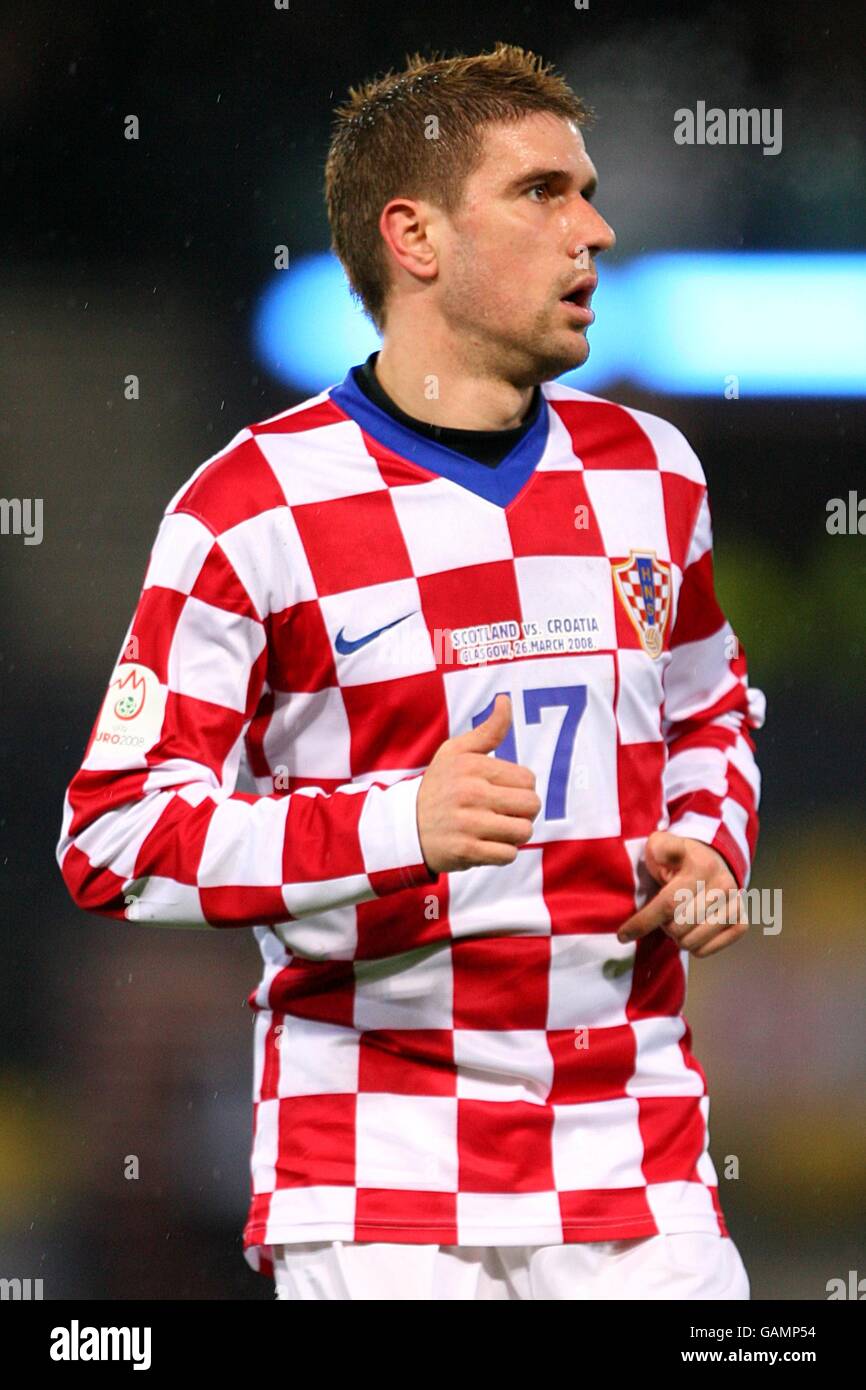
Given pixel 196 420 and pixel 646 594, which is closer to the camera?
pixel 646 594

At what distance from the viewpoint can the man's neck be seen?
1.58 m

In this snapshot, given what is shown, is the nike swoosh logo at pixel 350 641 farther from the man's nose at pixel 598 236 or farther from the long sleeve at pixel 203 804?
the man's nose at pixel 598 236

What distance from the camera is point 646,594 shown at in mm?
1562

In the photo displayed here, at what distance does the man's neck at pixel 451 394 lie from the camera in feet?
5.19

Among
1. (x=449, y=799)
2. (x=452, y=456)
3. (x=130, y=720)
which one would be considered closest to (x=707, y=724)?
(x=452, y=456)

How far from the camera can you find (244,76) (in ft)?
7.62

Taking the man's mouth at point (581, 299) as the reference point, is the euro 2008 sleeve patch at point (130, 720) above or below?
below

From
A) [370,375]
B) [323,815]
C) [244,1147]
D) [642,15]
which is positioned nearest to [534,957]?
[323,815]

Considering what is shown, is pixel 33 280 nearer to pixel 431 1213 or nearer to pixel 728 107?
pixel 728 107

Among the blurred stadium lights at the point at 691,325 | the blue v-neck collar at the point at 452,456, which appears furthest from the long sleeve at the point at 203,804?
the blurred stadium lights at the point at 691,325

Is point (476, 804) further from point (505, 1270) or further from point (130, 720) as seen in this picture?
point (505, 1270)

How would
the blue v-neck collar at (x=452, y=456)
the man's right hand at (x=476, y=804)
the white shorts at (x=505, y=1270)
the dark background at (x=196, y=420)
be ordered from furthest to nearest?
1. the dark background at (x=196, y=420)
2. the blue v-neck collar at (x=452, y=456)
3. the white shorts at (x=505, y=1270)
4. the man's right hand at (x=476, y=804)

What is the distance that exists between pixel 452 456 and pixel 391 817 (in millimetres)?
368

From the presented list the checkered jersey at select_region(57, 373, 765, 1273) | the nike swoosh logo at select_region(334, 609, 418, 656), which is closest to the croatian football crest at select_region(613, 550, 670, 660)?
the checkered jersey at select_region(57, 373, 765, 1273)
